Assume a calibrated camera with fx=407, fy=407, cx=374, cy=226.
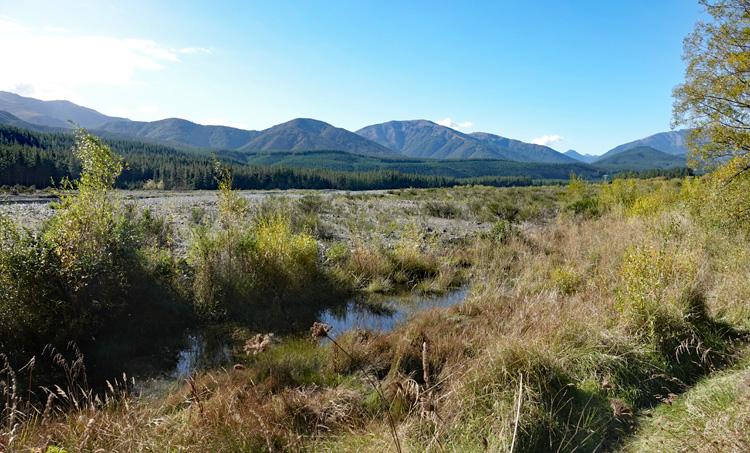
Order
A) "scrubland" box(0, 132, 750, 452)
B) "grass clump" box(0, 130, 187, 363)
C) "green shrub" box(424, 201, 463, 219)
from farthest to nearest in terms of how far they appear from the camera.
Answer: "green shrub" box(424, 201, 463, 219), "grass clump" box(0, 130, 187, 363), "scrubland" box(0, 132, 750, 452)

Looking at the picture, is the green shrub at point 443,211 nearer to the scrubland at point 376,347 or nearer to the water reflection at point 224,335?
the scrubland at point 376,347

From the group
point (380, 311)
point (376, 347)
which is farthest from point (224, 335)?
point (380, 311)

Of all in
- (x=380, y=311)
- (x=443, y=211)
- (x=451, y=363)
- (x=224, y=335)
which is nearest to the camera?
(x=451, y=363)

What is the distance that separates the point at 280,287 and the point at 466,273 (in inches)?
213

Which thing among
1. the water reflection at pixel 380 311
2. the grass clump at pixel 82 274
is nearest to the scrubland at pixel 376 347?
the grass clump at pixel 82 274

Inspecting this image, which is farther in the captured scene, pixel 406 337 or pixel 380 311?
pixel 380 311

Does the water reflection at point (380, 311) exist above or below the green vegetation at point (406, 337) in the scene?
below

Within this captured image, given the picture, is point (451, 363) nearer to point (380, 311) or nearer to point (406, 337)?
point (406, 337)

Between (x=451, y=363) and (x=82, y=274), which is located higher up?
(x=82, y=274)

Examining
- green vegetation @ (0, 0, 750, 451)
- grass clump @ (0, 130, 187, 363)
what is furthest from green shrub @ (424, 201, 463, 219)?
grass clump @ (0, 130, 187, 363)

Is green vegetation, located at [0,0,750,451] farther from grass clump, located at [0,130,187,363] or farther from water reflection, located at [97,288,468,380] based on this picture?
water reflection, located at [97,288,468,380]

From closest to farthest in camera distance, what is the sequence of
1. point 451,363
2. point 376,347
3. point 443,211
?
point 451,363
point 376,347
point 443,211

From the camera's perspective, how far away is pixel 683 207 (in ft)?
47.1

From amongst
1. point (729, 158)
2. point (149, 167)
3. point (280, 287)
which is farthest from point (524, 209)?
point (149, 167)
